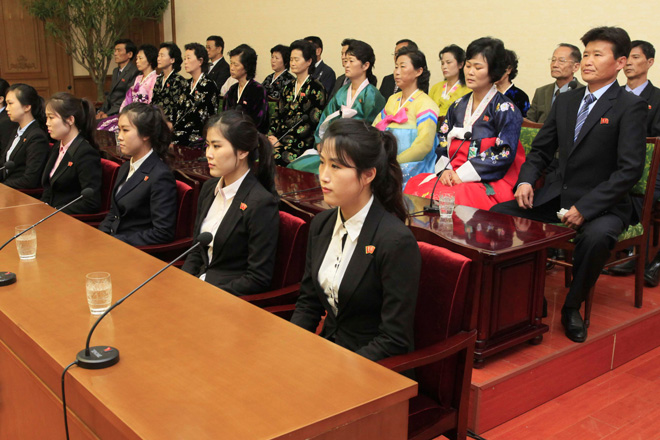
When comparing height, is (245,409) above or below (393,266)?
below

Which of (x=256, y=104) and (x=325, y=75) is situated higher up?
(x=325, y=75)

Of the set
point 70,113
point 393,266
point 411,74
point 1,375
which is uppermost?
point 411,74

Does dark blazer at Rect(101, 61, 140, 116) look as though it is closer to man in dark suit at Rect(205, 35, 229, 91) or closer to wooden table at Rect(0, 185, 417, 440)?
man in dark suit at Rect(205, 35, 229, 91)

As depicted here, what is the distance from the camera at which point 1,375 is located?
1.67m

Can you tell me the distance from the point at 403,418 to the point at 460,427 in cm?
56

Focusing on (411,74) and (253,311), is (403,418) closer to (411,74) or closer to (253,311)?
(253,311)

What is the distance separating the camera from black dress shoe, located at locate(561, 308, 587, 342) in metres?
2.46

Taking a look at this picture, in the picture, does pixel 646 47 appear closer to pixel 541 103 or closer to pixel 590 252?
pixel 541 103

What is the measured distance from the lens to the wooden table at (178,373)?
1099 mm

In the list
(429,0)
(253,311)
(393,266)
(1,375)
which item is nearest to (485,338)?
(393,266)

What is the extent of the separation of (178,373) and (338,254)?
2.01 feet

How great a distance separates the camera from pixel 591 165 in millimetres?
2838

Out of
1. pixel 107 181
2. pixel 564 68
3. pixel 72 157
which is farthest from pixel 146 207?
pixel 564 68

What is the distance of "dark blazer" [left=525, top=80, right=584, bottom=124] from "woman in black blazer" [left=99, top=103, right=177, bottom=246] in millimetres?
2908
